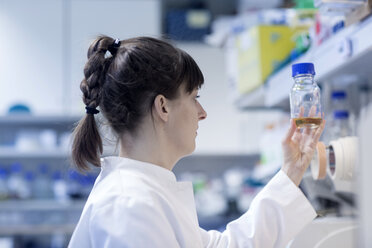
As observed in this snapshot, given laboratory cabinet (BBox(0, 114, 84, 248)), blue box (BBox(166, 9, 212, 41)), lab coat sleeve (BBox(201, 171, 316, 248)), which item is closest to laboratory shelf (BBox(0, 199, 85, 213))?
laboratory cabinet (BBox(0, 114, 84, 248))

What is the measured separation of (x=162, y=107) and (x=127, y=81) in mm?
91

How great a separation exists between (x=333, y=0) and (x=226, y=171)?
9.91ft

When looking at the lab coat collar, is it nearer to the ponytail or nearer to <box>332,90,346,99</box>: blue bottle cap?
the ponytail

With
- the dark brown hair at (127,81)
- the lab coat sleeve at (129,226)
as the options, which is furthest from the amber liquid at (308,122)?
the lab coat sleeve at (129,226)

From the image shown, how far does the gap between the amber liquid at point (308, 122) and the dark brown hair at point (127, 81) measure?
24cm

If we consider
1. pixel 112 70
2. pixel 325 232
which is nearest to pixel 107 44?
pixel 112 70

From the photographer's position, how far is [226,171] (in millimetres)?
4086

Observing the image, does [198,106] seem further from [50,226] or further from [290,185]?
[50,226]

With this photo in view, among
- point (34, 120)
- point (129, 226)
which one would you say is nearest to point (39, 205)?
point (34, 120)

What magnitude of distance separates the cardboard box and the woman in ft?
2.68

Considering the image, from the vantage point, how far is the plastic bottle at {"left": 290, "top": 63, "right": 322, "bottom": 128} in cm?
108

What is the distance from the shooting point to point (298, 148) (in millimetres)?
1116

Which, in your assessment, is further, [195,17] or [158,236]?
[195,17]

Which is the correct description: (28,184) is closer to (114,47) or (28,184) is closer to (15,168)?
(15,168)
